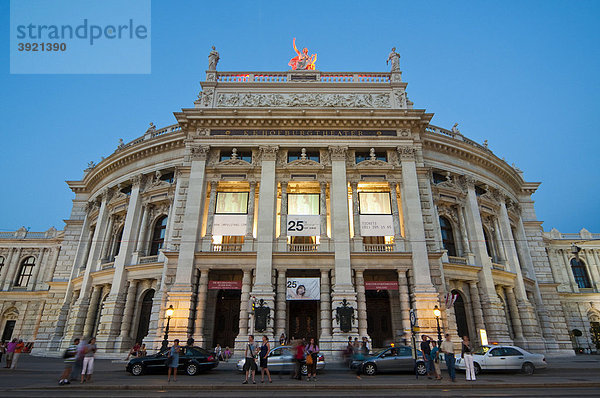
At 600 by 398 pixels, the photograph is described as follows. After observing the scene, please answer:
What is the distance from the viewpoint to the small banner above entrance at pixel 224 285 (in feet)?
75.4

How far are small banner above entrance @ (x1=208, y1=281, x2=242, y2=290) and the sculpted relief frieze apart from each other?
14.7 m

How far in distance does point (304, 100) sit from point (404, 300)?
17729 millimetres

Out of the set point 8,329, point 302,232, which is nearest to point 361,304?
point 302,232

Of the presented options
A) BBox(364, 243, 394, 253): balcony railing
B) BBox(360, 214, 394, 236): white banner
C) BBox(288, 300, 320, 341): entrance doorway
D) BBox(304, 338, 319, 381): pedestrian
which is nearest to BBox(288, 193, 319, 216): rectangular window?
BBox(360, 214, 394, 236): white banner

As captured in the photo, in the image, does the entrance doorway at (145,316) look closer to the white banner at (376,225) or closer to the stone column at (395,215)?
the white banner at (376,225)

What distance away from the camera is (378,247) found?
25125 millimetres

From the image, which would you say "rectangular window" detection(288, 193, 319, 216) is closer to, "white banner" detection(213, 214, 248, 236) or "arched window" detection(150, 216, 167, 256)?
"white banner" detection(213, 214, 248, 236)

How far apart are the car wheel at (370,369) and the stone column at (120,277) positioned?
18869 mm

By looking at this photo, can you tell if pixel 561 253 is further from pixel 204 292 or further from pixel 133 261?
pixel 133 261

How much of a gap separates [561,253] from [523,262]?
15374mm

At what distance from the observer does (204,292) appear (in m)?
23.1

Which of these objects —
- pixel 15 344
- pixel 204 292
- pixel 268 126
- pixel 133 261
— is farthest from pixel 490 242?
pixel 15 344

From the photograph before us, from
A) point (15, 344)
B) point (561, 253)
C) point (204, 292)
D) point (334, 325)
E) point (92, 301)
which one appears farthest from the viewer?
point (561, 253)

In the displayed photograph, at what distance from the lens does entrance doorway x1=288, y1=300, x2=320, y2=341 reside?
2405cm
